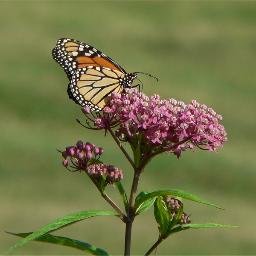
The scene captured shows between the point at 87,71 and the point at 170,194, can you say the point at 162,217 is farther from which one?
the point at 87,71

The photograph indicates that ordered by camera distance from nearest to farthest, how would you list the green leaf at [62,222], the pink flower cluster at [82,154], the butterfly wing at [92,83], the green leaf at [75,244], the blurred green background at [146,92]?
the green leaf at [62,222] < the green leaf at [75,244] < the pink flower cluster at [82,154] < the butterfly wing at [92,83] < the blurred green background at [146,92]

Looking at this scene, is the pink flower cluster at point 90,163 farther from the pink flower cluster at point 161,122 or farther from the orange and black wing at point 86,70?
the orange and black wing at point 86,70

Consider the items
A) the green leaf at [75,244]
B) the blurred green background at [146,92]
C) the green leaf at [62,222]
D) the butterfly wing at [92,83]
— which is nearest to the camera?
the green leaf at [62,222]

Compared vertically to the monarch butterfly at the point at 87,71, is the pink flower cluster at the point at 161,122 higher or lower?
lower

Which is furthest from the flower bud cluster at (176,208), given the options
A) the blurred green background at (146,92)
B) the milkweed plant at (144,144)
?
the blurred green background at (146,92)

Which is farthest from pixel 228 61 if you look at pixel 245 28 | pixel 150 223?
pixel 150 223

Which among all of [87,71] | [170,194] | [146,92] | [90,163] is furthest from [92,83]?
[146,92]

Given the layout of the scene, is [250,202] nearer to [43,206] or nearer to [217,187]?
[217,187]
